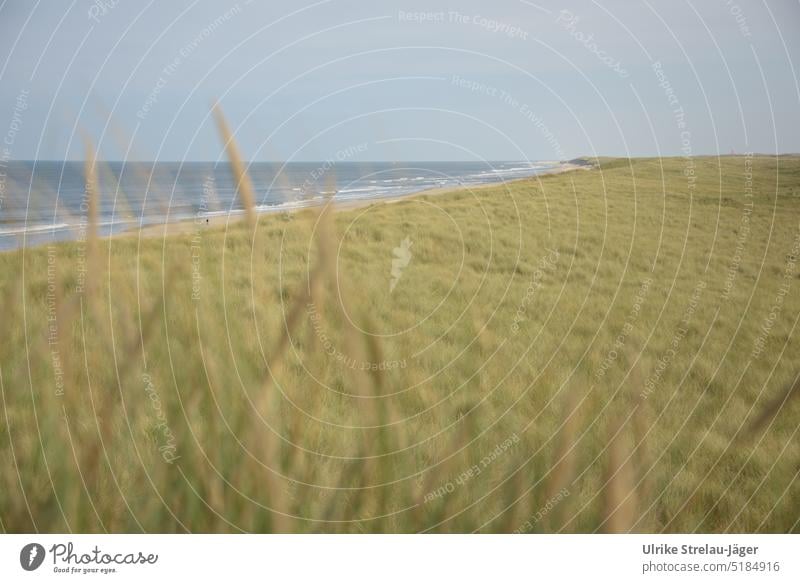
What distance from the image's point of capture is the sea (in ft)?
2.34

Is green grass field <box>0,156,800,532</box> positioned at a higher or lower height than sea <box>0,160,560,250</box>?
lower

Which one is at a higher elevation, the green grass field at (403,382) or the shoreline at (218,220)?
the shoreline at (218,220)

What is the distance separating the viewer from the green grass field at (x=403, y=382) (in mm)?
684

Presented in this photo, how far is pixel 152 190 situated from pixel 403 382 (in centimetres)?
46

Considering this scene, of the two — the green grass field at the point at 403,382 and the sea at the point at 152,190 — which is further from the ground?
the sea at the point at 152,190

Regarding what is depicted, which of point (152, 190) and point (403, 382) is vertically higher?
point (152, 190)

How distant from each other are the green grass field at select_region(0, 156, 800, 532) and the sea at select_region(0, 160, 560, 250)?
46mm

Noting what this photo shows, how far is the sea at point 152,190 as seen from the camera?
71 cm

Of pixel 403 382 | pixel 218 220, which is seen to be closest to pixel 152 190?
pixel 218 220

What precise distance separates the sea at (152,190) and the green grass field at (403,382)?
5 cm

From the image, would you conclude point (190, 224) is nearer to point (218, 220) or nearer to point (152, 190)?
point (218, 220)

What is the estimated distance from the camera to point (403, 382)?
0.87 meters
